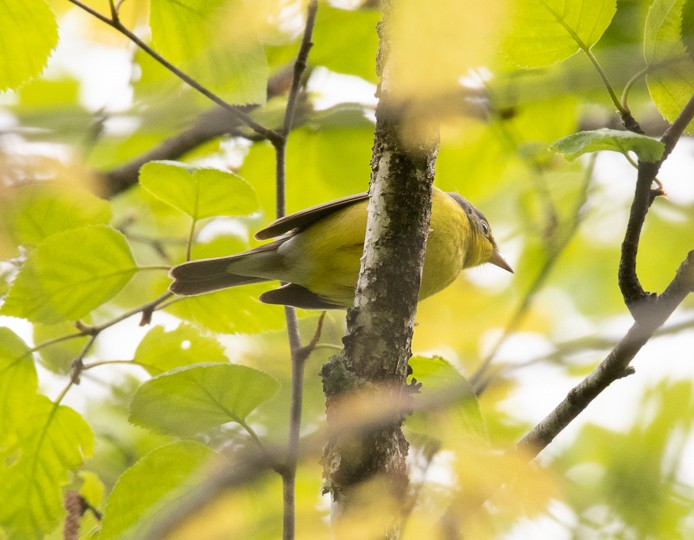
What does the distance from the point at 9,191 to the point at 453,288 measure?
2584 millimetres

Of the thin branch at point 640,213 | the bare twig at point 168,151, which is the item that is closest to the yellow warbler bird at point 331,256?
the bare twig at point 168,151

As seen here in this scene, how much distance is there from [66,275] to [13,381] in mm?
414

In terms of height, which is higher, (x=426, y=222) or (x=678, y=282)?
(x=426, y=222)

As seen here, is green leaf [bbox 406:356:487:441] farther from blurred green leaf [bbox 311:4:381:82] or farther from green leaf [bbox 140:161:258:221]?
blurred green leaf [bbox 311:4:381:82]

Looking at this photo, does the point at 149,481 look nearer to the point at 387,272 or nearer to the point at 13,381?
the point at 13,381

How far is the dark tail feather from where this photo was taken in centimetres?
316

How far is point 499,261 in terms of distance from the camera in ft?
17.2

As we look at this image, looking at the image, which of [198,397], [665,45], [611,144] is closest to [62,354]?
[198,397]

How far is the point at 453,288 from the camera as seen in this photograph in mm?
4129

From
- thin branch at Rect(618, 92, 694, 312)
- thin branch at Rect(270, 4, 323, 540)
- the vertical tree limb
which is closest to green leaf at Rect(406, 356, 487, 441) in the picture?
the vertical tree limb

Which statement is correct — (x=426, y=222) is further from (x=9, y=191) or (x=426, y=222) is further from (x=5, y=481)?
(x=5, y=481)

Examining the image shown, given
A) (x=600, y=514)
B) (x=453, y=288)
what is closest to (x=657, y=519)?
(x=600, y=514)

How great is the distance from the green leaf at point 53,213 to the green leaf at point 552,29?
56.4 inches

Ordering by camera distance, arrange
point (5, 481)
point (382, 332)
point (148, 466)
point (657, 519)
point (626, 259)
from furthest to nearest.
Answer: point (5, 481), point (148, 466), point (382, 332), point (626, 259), point (657, 519)
